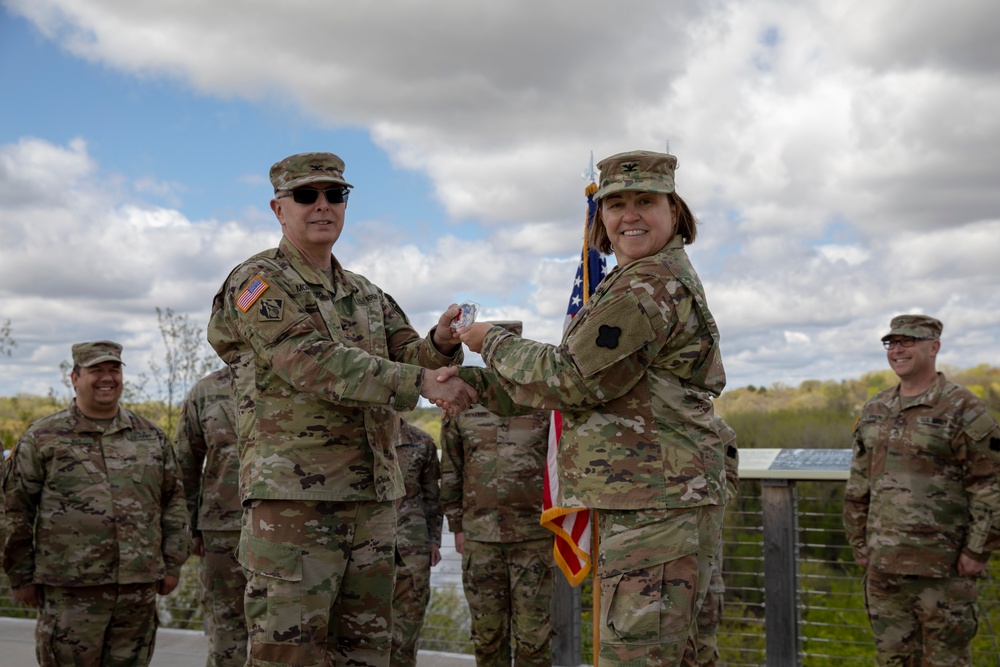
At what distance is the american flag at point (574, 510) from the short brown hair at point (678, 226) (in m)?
0.11

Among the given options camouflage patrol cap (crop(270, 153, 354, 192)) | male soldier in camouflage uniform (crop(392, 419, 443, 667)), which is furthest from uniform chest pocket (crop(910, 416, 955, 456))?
camouflage patrol cap (crop(270, 153, 354, 192))

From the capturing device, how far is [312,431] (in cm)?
323

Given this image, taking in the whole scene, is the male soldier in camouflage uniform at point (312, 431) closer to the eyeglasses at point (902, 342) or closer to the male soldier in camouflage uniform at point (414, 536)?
the male soldier in camouflage uniform at point (414, 536)

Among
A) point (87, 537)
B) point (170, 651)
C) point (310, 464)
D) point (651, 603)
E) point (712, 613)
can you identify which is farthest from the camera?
point (170, 651)

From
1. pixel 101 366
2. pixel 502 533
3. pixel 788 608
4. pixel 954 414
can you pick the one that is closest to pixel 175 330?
pixel 101 366

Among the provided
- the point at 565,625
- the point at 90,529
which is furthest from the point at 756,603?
the point at 90,529

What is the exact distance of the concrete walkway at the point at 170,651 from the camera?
6.09 metres

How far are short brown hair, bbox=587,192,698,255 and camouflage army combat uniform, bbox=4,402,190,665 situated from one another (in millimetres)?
2994

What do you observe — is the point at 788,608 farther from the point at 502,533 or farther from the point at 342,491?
the point at 342,491

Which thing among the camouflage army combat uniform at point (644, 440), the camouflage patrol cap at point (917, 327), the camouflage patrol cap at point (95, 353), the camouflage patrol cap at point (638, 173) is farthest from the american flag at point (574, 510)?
the camouflage patrol cap at point (95, 353)

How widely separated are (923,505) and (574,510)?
2.58m

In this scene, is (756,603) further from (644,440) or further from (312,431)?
(312,431)

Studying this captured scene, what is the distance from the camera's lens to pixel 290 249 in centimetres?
348

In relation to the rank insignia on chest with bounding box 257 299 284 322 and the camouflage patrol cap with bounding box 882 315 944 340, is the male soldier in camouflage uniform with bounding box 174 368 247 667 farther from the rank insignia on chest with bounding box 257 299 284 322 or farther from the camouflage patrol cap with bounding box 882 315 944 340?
the camouflage patrol cap with bounding box 882 315 944 340
